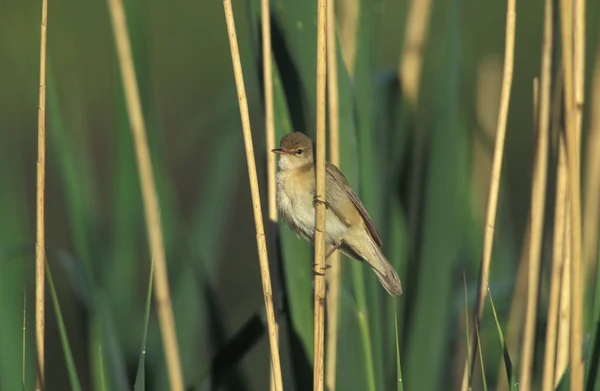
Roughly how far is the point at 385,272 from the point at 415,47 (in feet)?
2.30

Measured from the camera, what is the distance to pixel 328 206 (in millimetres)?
2762

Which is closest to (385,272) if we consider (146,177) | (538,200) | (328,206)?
(328,206)

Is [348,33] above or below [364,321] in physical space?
above

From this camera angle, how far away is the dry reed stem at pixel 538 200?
2.38 m

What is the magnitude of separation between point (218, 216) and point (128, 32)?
67 cm

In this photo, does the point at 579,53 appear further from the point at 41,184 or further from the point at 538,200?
the point at 41,184

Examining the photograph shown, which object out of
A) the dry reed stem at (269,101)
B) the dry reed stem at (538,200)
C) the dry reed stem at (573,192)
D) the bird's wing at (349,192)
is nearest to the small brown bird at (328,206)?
the bird's wing at (349,192)

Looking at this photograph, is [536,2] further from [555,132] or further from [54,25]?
[555,132]

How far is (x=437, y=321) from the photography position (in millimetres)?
2469

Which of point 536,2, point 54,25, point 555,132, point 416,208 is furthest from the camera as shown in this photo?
point 536,2

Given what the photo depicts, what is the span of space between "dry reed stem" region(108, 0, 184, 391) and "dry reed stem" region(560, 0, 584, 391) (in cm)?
89

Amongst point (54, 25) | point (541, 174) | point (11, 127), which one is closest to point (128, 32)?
point (541, 174)

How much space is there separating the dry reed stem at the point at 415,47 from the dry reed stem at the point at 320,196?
778 millimetres

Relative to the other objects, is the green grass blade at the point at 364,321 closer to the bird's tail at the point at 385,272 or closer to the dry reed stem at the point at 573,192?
the bird's tail at the point at 385,272
